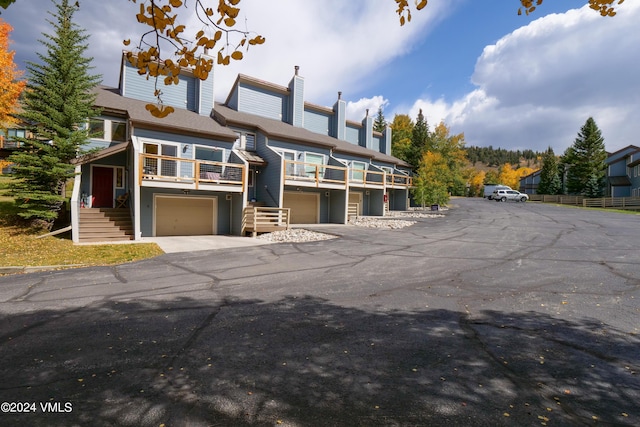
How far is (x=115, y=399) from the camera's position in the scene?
306 centimetres

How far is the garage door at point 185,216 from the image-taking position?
58.3ft

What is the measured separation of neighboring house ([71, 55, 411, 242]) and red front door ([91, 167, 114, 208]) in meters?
0.05

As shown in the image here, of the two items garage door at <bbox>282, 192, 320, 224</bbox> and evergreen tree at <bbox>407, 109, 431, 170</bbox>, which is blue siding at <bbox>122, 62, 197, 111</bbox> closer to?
garage door at <bbox>282, 192, 320, 224</bbox>

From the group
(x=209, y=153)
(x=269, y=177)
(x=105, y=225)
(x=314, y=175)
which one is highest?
(x=209, y=153)

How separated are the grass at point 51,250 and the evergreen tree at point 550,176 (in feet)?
214

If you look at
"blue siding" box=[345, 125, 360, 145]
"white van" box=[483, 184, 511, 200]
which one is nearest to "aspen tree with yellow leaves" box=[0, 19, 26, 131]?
"blue siding" box=[345, 125, 360, 145]

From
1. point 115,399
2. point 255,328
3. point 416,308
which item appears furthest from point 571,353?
point 115,399

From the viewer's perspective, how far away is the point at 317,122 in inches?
1150

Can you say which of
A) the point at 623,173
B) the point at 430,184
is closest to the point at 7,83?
the point at 430,184

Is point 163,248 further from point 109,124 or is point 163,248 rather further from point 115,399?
point 115,399

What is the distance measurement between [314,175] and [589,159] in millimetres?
47096

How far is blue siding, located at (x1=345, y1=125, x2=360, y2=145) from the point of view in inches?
1275

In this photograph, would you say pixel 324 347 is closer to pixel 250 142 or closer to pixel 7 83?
pixel 250 142

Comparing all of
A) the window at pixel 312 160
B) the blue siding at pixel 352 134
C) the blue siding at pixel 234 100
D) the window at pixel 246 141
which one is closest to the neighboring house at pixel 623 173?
the blue siding at pixel 352 134
